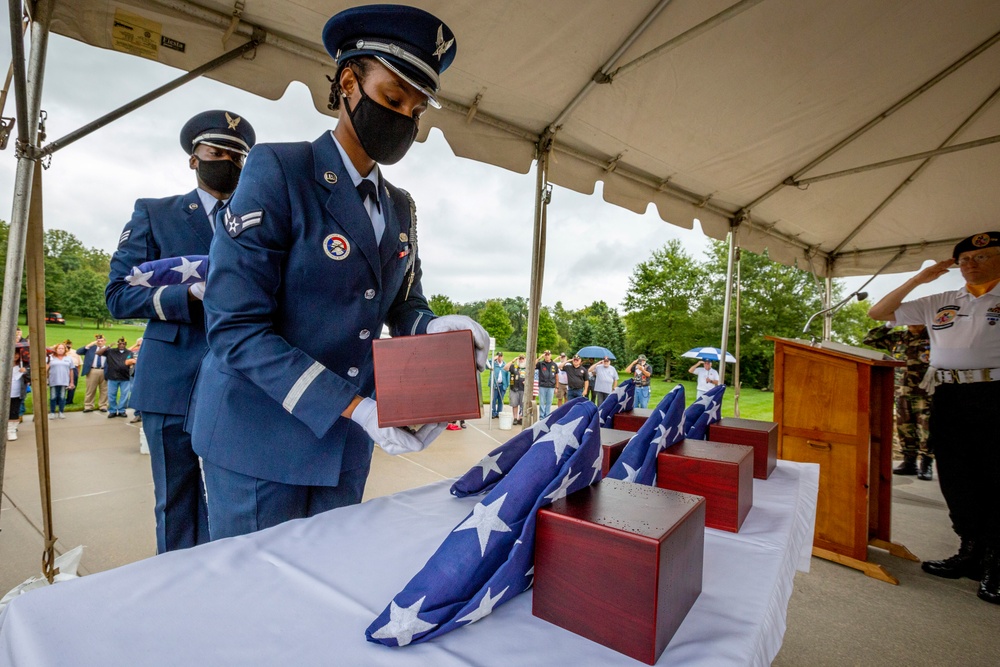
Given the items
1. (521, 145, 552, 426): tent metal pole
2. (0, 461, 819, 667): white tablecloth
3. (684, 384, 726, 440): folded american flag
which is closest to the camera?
(0, 461, 819, 667): white tablecloth

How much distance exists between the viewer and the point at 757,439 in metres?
1.69

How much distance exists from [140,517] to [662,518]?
4.08 meters

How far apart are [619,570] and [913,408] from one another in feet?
20.4

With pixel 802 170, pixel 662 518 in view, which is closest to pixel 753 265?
pixel 802 170

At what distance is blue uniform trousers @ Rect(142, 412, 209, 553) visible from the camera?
1.59m

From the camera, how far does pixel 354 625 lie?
641 mm

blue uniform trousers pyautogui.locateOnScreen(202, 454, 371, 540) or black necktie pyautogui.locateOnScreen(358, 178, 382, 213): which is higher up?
black necktie pyautogui.locateOnScreen(358, 178, 382, 213)

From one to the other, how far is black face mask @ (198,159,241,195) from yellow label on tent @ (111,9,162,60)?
2.97 feet

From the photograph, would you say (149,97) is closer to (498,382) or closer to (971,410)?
(971,410)

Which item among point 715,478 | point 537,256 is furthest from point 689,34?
point 715,478

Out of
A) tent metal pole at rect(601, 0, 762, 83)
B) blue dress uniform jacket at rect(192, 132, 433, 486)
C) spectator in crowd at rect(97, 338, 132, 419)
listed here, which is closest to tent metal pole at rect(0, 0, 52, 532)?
blue dress uniform jacket at rect(192, 132, 433, 486)

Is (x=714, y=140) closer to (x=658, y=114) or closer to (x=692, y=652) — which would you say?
(x=658, y=114)

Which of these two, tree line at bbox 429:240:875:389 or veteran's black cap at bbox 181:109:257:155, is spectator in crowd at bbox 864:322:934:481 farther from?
tree line at bbox 429:240:875:389

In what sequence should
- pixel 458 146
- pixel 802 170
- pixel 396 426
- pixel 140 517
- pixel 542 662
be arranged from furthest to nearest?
1. pixel 802 170
2. pixel 140 517
3. pixel 458 146
4. pixel 396 426
5. pixel 542 662
